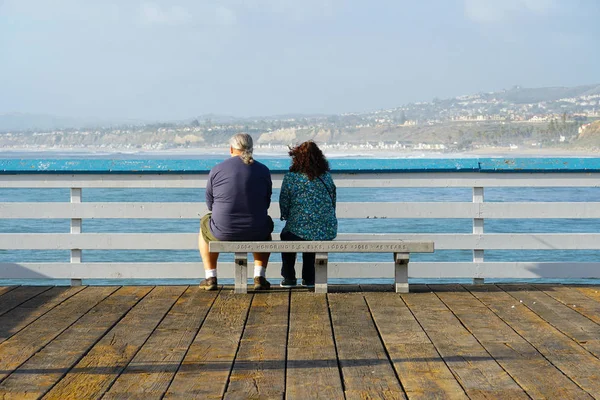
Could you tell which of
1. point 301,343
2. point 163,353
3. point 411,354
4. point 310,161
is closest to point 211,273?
point 310,161

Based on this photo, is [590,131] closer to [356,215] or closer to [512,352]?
[356,215]

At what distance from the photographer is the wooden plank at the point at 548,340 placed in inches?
152

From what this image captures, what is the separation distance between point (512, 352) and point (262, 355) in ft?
3.72

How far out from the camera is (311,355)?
4.24m

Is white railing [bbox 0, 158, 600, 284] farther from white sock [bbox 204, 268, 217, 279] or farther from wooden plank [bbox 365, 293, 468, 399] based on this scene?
wooden plank [bbox 365, 293, 468, 399]

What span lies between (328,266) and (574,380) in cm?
283

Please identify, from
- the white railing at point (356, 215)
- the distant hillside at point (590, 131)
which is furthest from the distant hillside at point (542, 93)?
the white railing at point (356, 215)

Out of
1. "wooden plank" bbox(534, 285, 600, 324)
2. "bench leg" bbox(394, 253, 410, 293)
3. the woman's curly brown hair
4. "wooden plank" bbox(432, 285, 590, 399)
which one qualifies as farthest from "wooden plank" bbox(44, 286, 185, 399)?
"wooden plank" bbox(534, 285, 600, 324)

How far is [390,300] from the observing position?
5.76 meters

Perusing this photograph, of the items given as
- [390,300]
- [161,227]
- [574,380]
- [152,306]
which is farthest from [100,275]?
[161,227]

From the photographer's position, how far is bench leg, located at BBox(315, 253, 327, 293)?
598 centimetres


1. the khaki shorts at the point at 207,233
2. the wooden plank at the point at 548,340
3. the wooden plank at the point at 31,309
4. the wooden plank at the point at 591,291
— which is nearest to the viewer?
the wooden plank at the point at 548,340

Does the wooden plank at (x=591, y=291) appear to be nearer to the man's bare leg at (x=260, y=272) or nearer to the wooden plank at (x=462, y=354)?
the wooden plank at (x=462, y=354)

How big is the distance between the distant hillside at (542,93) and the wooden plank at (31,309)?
169997mm
